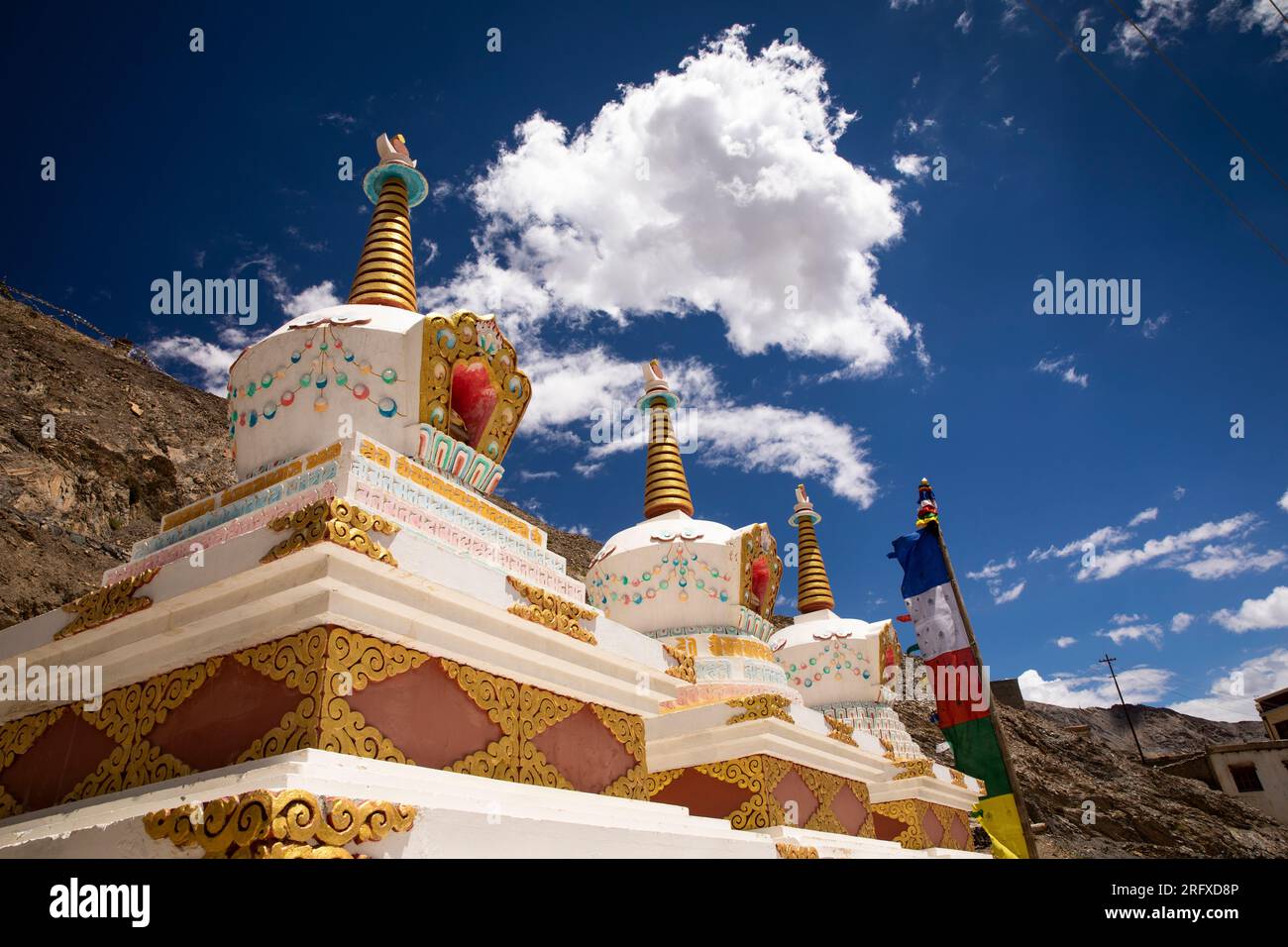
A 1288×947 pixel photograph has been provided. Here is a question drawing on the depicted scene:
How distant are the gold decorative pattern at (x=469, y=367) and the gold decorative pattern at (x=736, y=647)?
428 centimetres

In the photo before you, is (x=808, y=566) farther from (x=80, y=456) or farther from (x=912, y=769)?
(x=80, y=456)

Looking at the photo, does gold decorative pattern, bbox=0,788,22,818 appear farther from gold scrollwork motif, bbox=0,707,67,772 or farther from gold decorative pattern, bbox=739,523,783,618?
gold decorative pattern, bbox=739,523,783,618

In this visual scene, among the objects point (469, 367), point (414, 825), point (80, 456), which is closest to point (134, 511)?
point (80, 456)

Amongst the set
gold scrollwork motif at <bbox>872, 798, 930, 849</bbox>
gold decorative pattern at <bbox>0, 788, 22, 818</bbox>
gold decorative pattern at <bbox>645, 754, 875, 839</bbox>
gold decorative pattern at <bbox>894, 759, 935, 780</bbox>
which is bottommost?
gold scrollwork motif at <bbox>872, 798, 930, 849</bbox>

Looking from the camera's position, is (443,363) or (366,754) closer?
(366,754)

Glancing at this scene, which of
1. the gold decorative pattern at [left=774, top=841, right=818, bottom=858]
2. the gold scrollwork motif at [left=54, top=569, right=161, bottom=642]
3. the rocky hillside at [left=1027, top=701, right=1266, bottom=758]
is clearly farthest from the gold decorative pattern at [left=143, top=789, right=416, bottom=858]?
the rocky hillside at [left=1027, top=701, right=1266, bottom=758]

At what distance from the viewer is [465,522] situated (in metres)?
5.24

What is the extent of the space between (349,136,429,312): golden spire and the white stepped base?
12.7 feet

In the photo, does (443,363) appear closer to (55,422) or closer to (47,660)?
(47,660)

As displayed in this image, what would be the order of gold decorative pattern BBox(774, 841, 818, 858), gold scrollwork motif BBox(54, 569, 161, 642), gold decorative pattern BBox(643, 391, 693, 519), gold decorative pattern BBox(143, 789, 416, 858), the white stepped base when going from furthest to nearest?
gold decorative pattern BBox(643, 391, 693, 519)
gold decorative pattern BBox(774, 841, 818, 858)
gold scrollwork motif BBox(54, 569, 161, 642)
the white stepped base
gold decorative pattern BBox(143, 789, 416, 858)

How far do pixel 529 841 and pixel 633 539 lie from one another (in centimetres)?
692

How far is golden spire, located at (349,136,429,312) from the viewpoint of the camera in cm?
661

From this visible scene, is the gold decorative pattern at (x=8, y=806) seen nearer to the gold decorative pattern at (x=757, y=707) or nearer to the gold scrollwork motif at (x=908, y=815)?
the gold decorative pattern at (x=757, y=707)

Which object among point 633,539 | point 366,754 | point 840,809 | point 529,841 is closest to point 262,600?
point 366,754
